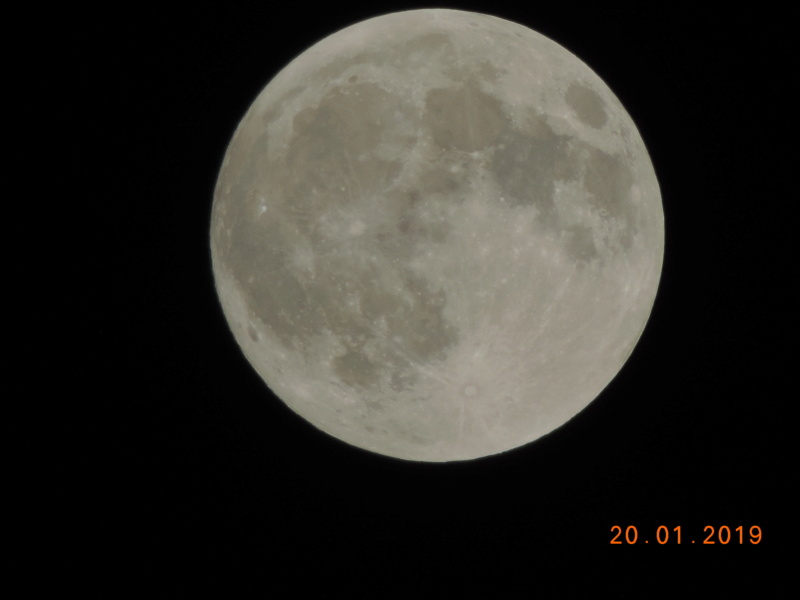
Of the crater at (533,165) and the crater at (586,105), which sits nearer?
the crater at (533,165)

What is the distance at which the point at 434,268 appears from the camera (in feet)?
12.0

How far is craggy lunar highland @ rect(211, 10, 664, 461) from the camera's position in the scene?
3.67m

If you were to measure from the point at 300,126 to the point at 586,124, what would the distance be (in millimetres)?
1456

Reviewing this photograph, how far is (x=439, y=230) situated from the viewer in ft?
11.9

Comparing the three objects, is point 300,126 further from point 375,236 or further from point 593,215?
point 593,215

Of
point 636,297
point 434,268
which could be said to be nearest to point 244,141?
point 434,268

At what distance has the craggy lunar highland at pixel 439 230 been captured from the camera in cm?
367

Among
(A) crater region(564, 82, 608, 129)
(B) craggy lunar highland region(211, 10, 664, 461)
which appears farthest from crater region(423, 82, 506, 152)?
(A) crater region(564, 82, 608, 129)

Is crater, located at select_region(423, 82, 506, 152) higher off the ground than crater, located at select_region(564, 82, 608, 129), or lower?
lower

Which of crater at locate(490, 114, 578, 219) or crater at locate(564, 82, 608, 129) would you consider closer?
crater at locate(490, 114, 578, 219)

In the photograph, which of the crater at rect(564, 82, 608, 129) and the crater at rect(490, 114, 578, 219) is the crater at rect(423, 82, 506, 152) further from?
the crater at rect(564, 82, 608, 129)

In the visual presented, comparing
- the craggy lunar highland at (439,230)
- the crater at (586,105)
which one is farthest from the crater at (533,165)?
the crater at (586,105)

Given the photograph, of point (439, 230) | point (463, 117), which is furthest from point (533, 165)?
point (439, 230)

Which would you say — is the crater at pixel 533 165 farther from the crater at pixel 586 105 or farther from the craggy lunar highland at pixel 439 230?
the crater at pixel 586 105
